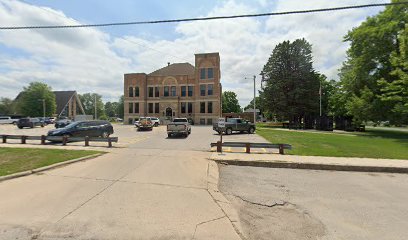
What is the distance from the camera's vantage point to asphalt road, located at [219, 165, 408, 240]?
4.45m

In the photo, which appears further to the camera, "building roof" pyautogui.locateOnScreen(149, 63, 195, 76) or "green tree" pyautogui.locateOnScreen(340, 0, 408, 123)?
"building roof" pyautogui.locateOnScreen(149, 63, 195, 76)

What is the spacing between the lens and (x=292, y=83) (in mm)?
46875

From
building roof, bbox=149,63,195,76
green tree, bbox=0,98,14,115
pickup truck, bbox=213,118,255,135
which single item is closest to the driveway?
pickup truck, bbox=213,118,255,135

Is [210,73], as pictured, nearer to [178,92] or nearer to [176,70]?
[178,92]

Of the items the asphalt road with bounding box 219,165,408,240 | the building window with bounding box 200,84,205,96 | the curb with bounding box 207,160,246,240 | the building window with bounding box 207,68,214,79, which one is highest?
the building window with bounding box 207,68,214,79

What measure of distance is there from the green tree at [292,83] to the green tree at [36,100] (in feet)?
206

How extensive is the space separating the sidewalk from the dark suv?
12217mm

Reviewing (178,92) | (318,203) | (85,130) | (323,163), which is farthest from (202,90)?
(318,203)

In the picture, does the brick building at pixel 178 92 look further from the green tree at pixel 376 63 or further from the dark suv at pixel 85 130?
the dark suv at pixel 85 130

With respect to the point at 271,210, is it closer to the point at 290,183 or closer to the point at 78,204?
the point at 290,183

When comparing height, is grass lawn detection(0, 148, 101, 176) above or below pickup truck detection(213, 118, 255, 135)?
below

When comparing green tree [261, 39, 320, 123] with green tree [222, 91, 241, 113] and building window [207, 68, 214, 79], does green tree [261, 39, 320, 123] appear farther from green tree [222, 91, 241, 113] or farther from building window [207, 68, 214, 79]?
green tree [222, 91, 241, 113]

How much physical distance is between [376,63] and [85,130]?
35015 mm

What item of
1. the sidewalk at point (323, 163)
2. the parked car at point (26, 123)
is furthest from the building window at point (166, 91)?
the sidewalk at point (323, 163)
